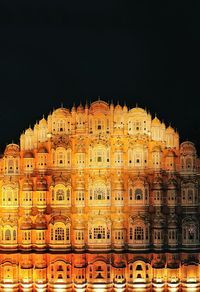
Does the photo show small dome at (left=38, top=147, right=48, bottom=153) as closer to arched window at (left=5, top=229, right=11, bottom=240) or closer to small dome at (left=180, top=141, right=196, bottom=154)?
arched window at (left=5, top=229, right=11, bottom=240)

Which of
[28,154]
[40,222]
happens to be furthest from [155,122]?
[40,222]

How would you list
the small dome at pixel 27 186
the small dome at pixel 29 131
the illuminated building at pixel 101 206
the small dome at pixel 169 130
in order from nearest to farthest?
the illuminated building at pixel 101 206, the small dome at pixel 27 186, the small dome at pixel 169 130, the small dome at pixel 29 131

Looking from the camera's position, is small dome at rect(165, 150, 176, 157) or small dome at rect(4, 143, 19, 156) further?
small dome at rect(4, 143, 19, 156)

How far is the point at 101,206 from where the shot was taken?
18609 mm

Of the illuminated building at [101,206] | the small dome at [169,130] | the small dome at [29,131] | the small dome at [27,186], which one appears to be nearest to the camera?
the illuminated building at [101,206]

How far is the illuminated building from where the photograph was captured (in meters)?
18.5

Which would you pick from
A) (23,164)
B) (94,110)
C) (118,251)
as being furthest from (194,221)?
(23,164)

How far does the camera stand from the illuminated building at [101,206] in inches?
727

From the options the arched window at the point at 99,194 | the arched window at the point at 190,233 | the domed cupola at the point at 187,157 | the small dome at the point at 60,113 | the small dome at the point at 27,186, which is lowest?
the arched window at the point at 190,233

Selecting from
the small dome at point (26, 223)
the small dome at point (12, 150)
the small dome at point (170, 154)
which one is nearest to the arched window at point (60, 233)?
the small dome at point (26, 223)

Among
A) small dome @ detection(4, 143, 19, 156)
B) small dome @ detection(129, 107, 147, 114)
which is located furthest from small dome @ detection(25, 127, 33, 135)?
small dome @ detection(129, 107, 147, 114)

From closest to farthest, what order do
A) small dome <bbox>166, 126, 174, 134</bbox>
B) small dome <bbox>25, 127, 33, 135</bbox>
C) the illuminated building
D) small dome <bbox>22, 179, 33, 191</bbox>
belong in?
the illuminated building < small dome <bbox>22, 179, 33, 191</bbox> < small dome <bbox>166, 126, 174, 134</bbox> < small dome <bbox>25, 127, 33, 135</bbox>

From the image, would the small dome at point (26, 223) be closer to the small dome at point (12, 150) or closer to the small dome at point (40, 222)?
the small dome at point (40, 222)

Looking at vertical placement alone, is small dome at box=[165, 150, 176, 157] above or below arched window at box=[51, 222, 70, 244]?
above
